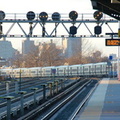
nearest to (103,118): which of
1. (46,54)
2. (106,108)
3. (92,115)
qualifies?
(92,115)

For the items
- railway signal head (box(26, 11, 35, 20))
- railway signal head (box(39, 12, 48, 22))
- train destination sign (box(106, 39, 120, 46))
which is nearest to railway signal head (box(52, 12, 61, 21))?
railway signal head (box(39, 12, 48, 22))

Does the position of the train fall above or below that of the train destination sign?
below

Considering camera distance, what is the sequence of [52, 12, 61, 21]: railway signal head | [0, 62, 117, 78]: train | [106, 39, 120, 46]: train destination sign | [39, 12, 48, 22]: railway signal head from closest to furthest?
[106, 39, 120, 46]: train destination sign
[39, 12, 48, 22]: railway signal head
[52, 12, 61, 21]: railway signal head
[0, 62, 117, 78]: train

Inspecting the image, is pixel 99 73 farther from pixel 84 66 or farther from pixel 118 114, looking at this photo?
pixel 118 114

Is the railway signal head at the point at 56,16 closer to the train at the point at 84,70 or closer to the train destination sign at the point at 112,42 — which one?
the train destination sign at the point at 112,42

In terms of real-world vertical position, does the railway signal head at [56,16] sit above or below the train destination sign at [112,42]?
above

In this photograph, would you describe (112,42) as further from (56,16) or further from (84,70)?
(84,70)

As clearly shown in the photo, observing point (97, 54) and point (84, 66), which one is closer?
point (84, 66)

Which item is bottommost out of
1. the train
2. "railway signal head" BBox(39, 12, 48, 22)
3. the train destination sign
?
the train

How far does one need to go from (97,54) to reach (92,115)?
551ft

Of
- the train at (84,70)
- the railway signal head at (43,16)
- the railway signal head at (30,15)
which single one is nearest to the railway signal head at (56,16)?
the railway signal head at (43,16)

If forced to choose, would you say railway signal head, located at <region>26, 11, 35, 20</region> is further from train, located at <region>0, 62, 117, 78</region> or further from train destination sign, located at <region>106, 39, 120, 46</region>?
train, located at <region>0, 62, 117, 78</region>

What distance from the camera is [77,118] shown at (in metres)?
20.2

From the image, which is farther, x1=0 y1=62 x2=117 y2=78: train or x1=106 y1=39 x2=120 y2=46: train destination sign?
x1=0 y1=62 x2=117 y2=78: train
